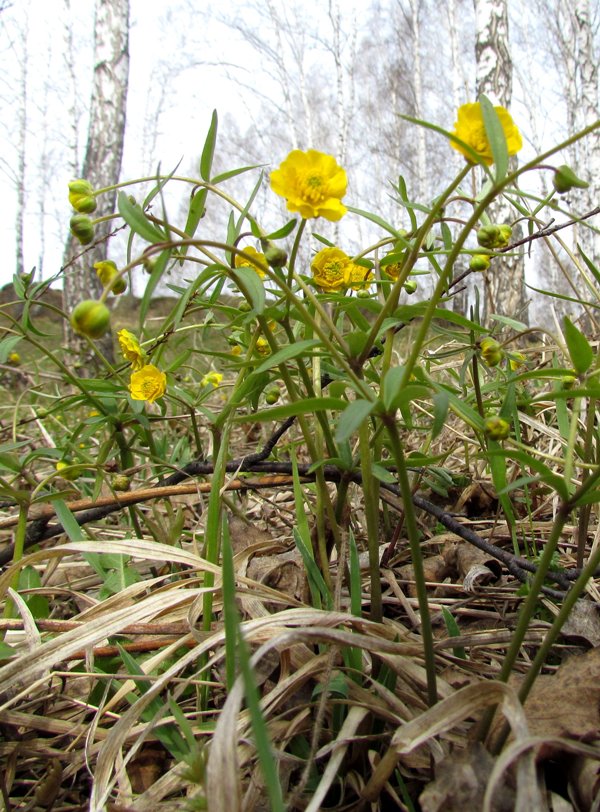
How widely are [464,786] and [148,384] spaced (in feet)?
1.81

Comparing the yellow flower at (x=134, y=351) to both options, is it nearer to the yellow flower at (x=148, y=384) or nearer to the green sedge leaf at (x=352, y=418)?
the yellow flower at (x=148, y=384)

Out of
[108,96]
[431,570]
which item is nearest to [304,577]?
[431,570]

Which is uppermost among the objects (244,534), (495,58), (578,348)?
(495,58)

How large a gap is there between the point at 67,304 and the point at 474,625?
4.19 m

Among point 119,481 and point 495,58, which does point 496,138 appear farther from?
point 495,58

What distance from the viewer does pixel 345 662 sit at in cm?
49

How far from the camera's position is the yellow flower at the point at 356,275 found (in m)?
0.66

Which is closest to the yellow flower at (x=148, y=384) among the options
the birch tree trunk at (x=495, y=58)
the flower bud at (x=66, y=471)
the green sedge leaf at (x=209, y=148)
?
the flower bud at (x=66, y=471)

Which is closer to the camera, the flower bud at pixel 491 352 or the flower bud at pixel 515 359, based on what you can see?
the flower bud at pixel 491 352

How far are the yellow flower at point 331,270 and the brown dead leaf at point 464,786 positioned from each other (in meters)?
0.47

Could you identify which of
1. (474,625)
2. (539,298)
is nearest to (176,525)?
(474,625)

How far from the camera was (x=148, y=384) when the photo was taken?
734 mm

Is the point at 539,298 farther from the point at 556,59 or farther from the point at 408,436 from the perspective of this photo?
the point at 408,436

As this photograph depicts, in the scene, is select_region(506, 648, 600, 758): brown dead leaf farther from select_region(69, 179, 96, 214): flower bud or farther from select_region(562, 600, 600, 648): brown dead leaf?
select_region(69, 179, 96, 214): flower bud
